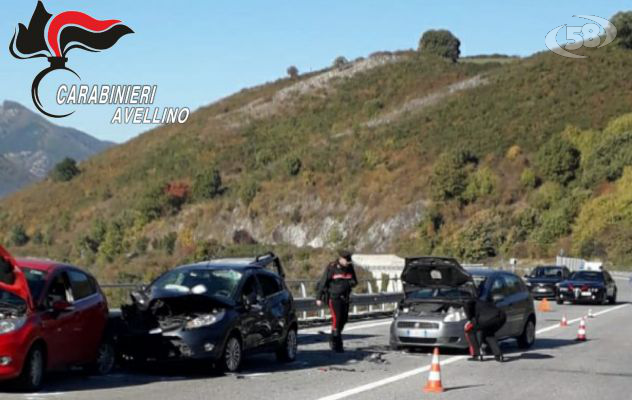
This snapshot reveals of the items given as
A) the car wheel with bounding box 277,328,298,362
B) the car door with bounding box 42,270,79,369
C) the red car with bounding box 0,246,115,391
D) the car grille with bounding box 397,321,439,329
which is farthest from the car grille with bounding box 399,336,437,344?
the car door with bounding box 42,270,79,369

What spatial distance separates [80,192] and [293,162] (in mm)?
30002

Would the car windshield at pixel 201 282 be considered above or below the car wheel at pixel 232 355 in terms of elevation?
above

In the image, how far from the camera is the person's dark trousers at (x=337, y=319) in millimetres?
18516

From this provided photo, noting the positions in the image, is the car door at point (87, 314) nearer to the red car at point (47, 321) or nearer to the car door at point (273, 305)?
the red car at point (47, 321)

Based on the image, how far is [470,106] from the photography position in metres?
111

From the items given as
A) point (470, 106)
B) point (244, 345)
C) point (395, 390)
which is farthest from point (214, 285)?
point (470, 106)

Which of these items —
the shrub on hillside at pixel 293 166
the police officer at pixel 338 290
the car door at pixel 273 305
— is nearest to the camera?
the car door at pixel 273 305

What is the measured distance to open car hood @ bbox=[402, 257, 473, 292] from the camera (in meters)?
19.1

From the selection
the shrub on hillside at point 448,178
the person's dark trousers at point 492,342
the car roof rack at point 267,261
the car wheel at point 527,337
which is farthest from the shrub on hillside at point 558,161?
the person's dark trousers at point 492,342

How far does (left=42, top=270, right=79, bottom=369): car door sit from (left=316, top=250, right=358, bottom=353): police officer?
19.1 feet

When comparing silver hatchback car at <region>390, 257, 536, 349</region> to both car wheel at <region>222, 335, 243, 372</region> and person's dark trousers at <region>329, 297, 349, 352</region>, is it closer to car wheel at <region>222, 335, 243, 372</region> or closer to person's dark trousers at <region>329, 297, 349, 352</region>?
person's dark trousers at <region>329, 297, 349, 352</region>

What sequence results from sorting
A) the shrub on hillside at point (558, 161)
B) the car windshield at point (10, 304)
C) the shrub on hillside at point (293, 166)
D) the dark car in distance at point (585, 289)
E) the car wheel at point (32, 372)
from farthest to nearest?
the shrub on hillside at point (293, 166), the shrub on hillside at point (558, 161), the dark car in distance at point (585, 289), the car windshield at point (10, 304), the car wheel at point (32, 372)

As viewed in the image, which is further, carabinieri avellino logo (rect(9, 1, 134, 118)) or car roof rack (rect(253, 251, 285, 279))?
carabinieri avellino logo (rect(9, 1, 134, 118))

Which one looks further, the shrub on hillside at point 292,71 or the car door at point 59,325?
the shrub on hillside at point 292,71
